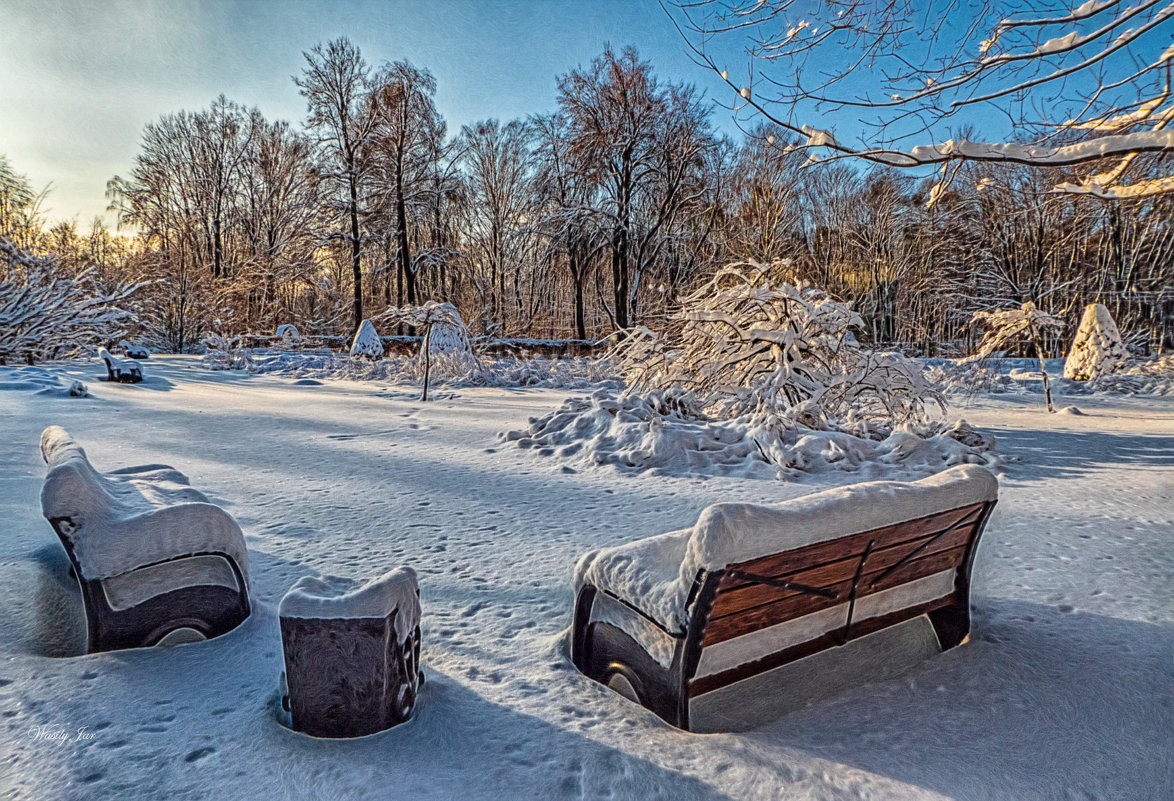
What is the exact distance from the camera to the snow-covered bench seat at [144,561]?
106 inches

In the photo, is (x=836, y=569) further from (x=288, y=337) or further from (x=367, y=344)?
(x=288, y=337)

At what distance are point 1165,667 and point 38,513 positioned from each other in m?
7.30

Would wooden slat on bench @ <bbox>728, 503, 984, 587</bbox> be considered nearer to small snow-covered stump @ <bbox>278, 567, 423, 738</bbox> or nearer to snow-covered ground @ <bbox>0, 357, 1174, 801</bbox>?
snow-covered ground @ <bbox>0, 357, 1174, 801</bbox>

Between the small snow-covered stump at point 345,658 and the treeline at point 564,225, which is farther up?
the treeline at point 564,225

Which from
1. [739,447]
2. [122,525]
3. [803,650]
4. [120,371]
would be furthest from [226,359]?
[803,650]

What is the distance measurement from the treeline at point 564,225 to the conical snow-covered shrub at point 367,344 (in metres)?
4.32

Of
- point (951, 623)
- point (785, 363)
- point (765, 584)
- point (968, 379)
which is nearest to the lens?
point (765, 584)

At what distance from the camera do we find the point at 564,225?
23578 millimetres

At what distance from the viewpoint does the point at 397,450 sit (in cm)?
799

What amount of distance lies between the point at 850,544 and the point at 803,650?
524 millimetres

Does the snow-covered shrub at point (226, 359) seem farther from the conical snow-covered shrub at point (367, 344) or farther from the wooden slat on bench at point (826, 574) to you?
the wooden slat on bench at point (826, 574)

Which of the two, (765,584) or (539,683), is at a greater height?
(765,584)

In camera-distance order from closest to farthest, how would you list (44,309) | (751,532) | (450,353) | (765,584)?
(751,532) → (765,584) → (44,309) → (450,353)

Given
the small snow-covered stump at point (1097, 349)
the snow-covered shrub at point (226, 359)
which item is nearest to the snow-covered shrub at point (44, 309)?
the snow-covered shrub at point (226, 359)
